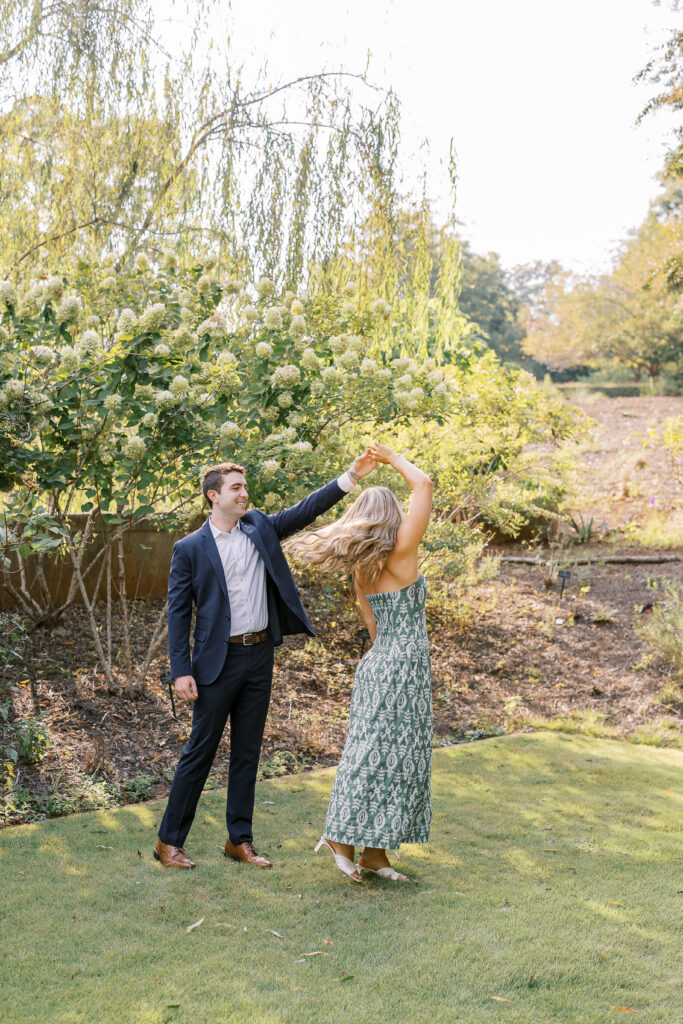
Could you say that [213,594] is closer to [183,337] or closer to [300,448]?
[300,448]

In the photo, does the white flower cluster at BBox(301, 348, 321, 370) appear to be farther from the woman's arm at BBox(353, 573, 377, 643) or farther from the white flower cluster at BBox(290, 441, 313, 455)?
the woman's arm at BBox(353, 573, 377, 643)

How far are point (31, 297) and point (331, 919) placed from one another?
Result: 151 inches

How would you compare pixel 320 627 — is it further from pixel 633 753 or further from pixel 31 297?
pixel 31 297

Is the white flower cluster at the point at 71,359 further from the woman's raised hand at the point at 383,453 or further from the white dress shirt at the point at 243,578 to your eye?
the woman's raised hand at the point at 383,453

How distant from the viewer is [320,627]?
8797 mm

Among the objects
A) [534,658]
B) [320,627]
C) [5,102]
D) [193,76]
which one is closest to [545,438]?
[534,658]

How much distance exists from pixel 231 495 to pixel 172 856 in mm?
1700

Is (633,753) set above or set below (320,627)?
below

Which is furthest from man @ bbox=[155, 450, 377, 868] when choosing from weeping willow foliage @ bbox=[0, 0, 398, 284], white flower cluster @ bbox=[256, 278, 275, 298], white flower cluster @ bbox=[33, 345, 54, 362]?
weeping willow foliage @ bbox=[0, 0, 398, 284]

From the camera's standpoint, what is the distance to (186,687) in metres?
3.88

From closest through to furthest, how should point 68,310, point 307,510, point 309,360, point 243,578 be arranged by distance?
point 243,578
point 307,510
point 68,310
point 309,360

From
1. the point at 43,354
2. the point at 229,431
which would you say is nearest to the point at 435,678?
the point at 229,431

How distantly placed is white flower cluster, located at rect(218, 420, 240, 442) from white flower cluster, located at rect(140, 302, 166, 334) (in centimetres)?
72

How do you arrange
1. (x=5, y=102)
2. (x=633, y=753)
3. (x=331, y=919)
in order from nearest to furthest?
(x=331, y=919), (x=633, y=753), (x=5, y=102)
